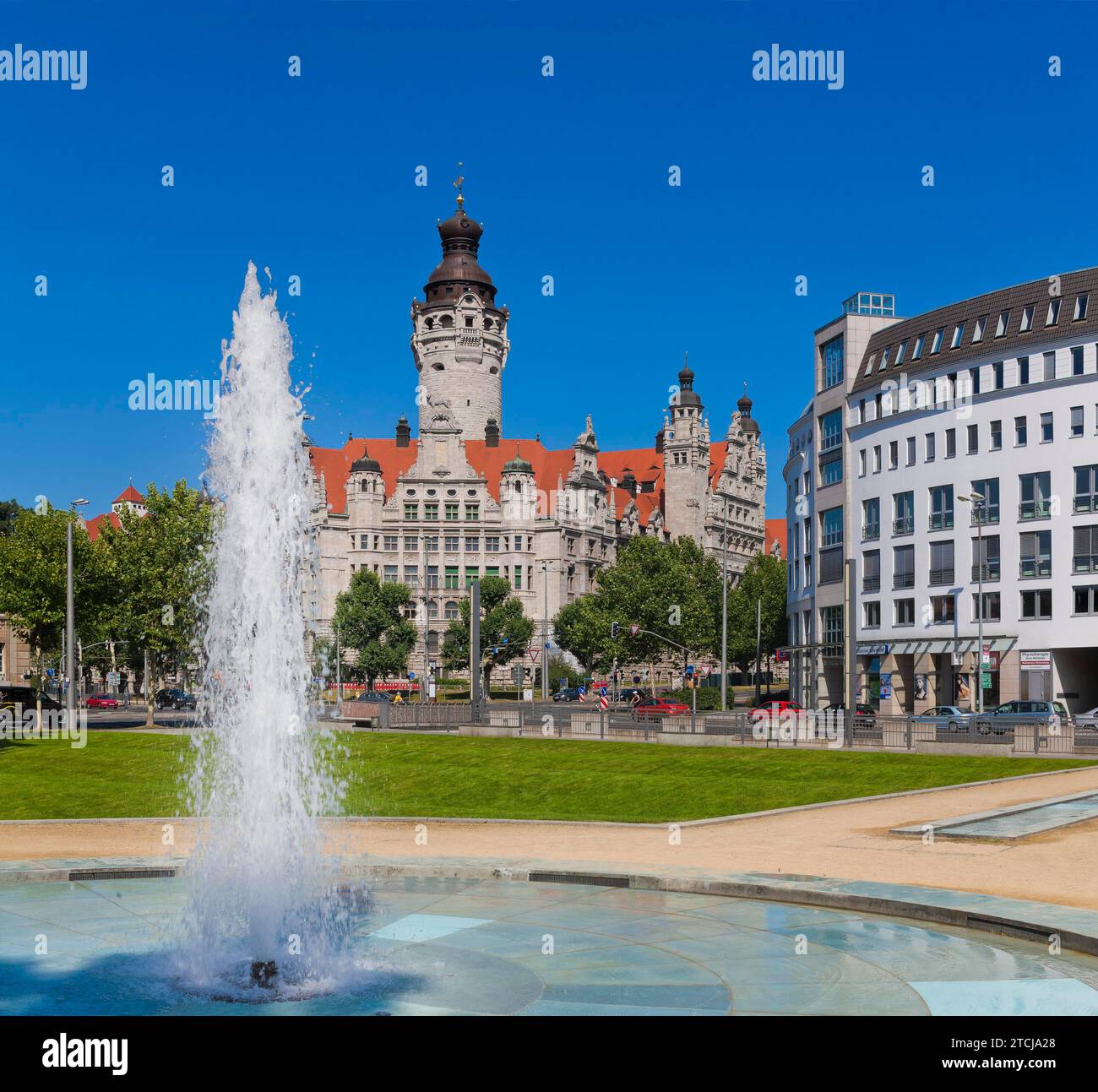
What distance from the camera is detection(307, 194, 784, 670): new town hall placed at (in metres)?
128

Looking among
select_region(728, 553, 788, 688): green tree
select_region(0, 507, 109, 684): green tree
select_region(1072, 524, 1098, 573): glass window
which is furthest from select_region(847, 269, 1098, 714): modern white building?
select_region(728, 553, 788, 688): green tree

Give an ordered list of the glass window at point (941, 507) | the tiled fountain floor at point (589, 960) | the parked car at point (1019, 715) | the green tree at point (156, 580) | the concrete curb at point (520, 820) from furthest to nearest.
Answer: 1. the glass window at point (941, 507)
2. the green tree at point (156, 580)
3. the parked car at point (1019, 715)
4. the concrete curb at point (520, 820)
5. the tiled fountain floor at point (589, 960)

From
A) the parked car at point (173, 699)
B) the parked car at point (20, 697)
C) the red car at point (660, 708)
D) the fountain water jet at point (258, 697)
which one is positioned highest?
the fountain water jet at point (258, 697)

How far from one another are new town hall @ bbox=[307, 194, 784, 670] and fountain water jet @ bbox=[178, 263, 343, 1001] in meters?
102

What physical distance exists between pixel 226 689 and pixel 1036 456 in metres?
54.1

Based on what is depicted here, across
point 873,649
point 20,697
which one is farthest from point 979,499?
point 20,697

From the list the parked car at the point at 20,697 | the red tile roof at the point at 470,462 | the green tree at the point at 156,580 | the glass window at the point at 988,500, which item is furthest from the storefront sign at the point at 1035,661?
the red tile roof at the point at 470,462

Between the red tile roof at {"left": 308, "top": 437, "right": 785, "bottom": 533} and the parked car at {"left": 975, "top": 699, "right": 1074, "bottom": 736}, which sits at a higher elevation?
the red tile roof at {"left": 308, "top": 437, "right": 785, "bottom": 533}

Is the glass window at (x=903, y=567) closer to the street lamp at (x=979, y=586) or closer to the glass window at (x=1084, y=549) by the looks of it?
the street lamp at (x=979, y=586)

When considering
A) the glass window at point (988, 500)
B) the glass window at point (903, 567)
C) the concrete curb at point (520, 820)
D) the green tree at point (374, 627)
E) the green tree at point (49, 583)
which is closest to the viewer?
the concrete curb at point (520, 820)

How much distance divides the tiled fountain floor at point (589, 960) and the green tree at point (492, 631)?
3615 inches

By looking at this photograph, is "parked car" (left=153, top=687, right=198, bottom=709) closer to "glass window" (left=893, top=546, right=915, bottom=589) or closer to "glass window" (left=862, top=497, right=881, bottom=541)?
"glass window" (left=862, top=497, right=881, bottom=541)

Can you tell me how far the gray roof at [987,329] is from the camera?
5962 cm
